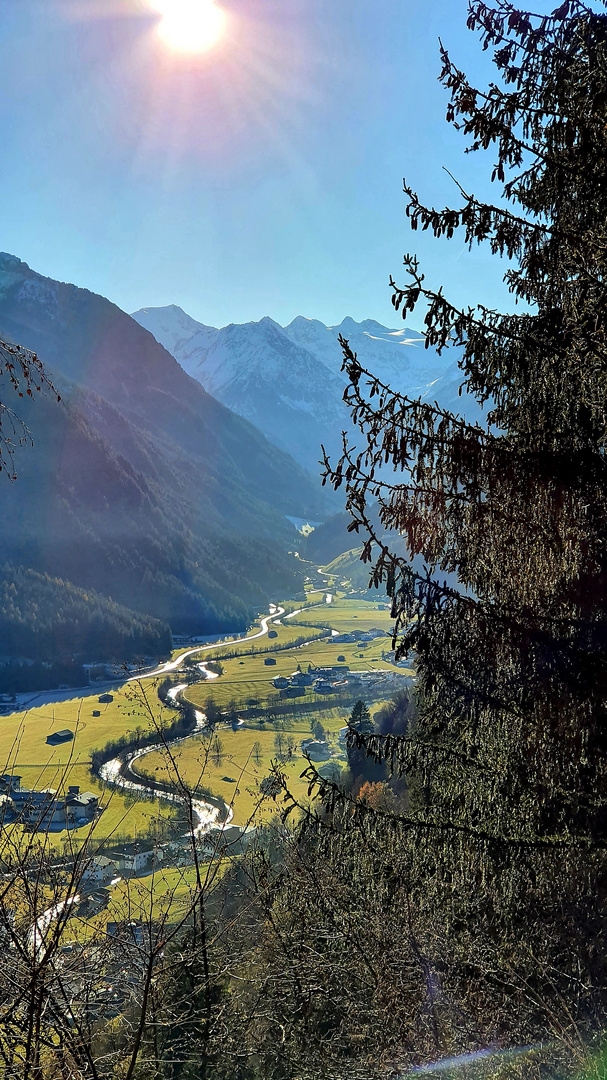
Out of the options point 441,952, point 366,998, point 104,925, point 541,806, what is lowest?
point 366,998

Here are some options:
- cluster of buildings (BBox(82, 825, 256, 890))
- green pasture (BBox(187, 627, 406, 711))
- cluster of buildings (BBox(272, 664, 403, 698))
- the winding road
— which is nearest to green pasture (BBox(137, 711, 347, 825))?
the winding road

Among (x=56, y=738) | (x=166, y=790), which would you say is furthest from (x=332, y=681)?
(x=166, y=790)

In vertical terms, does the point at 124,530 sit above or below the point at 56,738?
below

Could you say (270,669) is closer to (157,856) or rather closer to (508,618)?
(157,856)

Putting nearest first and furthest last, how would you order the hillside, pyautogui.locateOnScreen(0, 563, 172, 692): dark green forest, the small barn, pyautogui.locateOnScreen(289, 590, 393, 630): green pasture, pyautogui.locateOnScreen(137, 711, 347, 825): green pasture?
the small barn → pyautogui.locateOnScreen(137, 711, 347, 825): green pasture → pyautogui.locateOnScreen(0, 563, 172, 692): dark green forest → pyautogui.locateOnScreen(289, 590, 393, 630): green pasture → the hillside

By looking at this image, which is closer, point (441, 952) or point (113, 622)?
point (441, 952)

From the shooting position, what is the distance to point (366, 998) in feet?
18.7

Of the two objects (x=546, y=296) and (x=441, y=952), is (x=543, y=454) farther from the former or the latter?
(x=441, y=952)

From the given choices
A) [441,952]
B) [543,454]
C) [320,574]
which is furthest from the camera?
[320,574]

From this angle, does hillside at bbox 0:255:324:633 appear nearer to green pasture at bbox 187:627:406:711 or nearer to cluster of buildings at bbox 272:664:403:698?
green pasture at bbox 187:627:406:711

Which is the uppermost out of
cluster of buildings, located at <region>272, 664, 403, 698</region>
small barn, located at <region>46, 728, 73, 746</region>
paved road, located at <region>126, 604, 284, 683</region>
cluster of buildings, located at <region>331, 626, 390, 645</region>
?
small barn, located at <region>46, 728, 73, 746</region>

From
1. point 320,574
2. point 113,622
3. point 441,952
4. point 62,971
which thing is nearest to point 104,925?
point 62,971

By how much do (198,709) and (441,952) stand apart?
163ft

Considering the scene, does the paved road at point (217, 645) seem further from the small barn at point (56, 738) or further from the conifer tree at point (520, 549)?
the conifer tree at point (520, 549)
